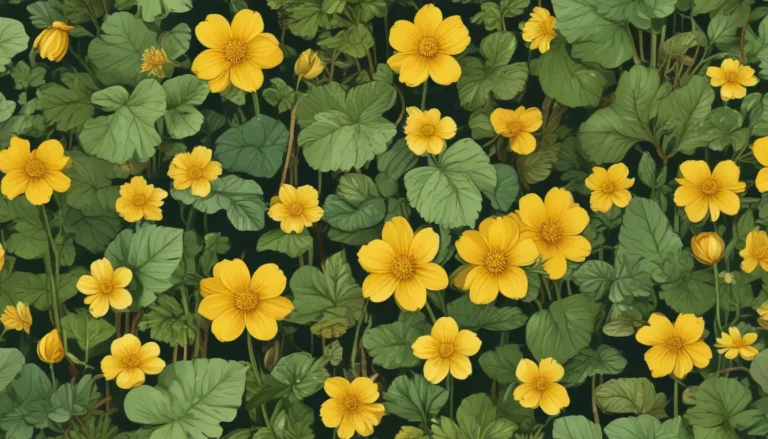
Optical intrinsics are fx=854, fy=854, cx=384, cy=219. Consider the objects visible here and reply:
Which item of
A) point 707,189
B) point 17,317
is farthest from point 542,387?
point 17,317

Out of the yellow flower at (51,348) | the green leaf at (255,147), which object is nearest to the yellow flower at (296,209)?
the green leaf at (255,147)

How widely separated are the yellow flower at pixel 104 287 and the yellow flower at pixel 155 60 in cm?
28

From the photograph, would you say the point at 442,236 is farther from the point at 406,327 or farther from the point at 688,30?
the point at 688,30

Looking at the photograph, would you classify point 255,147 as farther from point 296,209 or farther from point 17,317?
point 17,317

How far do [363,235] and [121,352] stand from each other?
15.0 inches

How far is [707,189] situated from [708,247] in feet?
0.28

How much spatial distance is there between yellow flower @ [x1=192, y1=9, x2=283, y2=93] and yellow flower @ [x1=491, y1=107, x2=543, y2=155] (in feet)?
1.06

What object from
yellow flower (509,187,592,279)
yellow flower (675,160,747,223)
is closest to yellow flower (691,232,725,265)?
yellow flower (675,160,747,223)

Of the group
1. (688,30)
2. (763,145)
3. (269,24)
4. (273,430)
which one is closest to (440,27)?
(269,24)

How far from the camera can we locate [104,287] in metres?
1.21

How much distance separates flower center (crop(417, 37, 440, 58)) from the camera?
1190 millimetres

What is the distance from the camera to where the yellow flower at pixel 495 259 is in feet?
3.85

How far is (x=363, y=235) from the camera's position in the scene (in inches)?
47.6

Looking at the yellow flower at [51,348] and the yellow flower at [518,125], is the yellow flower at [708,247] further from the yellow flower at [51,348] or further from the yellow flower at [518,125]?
the yellow flower at [51,348]
